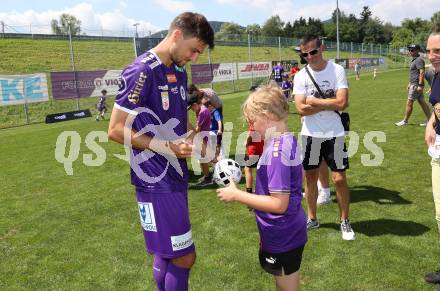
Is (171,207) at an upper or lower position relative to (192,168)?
upper

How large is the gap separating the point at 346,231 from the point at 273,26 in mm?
139202

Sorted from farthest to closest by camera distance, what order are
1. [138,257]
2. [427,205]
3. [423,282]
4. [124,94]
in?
[427,205] < [138,257] < [423,282] < [124,94]

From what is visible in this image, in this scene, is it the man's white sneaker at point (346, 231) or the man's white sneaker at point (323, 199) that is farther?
the man's white sneaker at point (323, 199)

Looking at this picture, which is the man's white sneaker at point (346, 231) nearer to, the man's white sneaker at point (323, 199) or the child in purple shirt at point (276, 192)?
the man's white sneaker at point (323, 199)

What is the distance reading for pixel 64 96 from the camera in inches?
862

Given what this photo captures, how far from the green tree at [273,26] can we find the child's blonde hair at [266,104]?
4864 inches

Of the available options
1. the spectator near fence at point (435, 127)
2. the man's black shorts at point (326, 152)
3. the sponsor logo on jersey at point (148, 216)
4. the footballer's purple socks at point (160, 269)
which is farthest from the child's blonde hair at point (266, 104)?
the man's black shorts at point (326, 152)

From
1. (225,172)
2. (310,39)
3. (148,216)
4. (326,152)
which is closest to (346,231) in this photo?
(326,152)

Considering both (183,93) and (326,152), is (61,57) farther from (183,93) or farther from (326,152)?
(183,93)

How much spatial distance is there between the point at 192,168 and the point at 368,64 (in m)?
58.1

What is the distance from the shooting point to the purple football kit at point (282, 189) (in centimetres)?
280

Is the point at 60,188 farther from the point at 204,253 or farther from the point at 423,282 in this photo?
the point at 423,282

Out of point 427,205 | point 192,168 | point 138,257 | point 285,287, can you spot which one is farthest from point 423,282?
point 192,168

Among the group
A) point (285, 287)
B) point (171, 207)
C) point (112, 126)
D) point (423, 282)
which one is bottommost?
point (423, 282)
